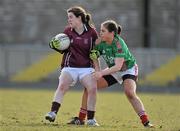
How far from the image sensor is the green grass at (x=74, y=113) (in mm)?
11172

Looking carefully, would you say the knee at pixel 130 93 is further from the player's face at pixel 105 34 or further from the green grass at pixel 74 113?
the player's face at pixel 105 34

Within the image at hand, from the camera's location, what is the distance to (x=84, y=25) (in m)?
11.8

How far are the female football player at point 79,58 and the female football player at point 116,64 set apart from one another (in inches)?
6.3

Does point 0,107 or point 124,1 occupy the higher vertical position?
point 124,1

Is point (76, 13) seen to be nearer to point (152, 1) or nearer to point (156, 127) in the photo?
point (156, 127)

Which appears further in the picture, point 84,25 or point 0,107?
point 0,107

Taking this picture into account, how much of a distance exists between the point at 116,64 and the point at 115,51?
23cm

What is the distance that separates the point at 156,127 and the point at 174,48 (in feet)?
57.6

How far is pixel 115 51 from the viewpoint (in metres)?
11.5

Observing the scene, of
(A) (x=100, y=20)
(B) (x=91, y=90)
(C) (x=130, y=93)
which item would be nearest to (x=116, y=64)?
(C) (x=130, y=93)

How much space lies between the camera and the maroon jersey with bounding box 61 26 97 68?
11.8 m

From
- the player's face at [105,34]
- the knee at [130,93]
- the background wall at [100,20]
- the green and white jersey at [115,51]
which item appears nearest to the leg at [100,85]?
the green and white jersey at [115,51]

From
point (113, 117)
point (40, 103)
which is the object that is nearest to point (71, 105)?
point (40, 103)

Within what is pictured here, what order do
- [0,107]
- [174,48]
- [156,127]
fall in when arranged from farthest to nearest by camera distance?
[174,48] < [0,107] < [156,127]
